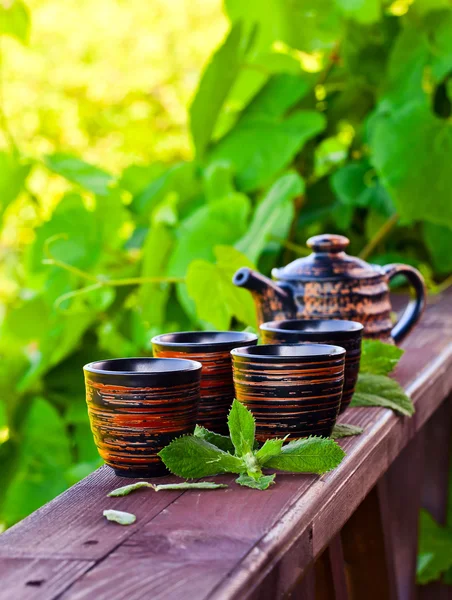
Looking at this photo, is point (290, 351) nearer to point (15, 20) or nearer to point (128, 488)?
point (128, 488)

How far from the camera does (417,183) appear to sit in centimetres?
155

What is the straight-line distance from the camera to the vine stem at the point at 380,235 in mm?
1761

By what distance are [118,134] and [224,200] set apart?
633 centimetres

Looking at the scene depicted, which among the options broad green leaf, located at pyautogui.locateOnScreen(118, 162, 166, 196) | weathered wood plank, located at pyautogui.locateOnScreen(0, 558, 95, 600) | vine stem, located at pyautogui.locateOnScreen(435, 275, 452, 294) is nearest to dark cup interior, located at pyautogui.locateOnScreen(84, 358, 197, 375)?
weathered wood plank, located at pyautogui.locateOnScreen(0, 558, 95, 600)

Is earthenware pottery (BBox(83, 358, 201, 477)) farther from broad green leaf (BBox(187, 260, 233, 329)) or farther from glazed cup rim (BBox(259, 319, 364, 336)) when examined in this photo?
broad green leaf (BBox(187, 260, 233, 329))

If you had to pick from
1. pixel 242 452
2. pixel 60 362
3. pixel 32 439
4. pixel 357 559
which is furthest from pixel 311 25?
pixel 242 452

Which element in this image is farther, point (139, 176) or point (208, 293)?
point (139, 176)

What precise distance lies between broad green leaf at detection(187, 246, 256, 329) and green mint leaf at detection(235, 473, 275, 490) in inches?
20.3

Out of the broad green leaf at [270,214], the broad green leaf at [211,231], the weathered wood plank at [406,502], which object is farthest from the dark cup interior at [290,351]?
the broad green leaf at [211,231]

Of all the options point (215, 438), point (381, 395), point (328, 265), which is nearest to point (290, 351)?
point (215, 438)

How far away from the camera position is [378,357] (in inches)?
41.2

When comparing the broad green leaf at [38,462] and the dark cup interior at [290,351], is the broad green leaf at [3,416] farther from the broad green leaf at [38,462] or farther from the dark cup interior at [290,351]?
the dark cup interior at [290,351]

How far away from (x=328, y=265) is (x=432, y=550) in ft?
2.59

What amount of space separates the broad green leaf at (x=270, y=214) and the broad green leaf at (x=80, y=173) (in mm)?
355
